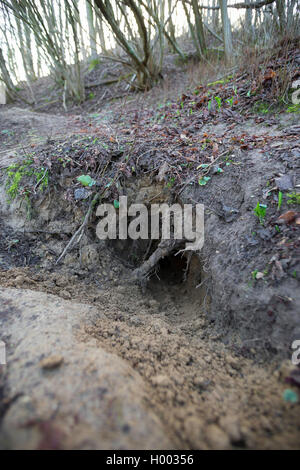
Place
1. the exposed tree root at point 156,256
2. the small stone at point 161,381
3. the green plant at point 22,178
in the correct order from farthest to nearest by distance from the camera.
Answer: the green plant at point 22,178
the exposed tree root at point 156,256
the small stone at point 161,381

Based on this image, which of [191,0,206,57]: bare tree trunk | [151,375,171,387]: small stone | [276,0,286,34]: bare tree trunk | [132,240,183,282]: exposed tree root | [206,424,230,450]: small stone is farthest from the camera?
[191,0,206,57]: bare tree trunk

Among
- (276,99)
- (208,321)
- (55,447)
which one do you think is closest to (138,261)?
(208,321)

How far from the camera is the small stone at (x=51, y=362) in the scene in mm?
1434

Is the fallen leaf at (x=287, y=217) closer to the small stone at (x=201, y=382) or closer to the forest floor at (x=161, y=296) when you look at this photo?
the forest floor at (x=161, y=296)

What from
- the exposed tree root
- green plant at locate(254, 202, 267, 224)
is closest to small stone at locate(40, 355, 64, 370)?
the exposed tree root

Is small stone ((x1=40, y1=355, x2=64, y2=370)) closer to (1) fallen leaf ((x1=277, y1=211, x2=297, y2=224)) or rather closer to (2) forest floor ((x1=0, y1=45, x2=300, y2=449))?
(2) forest floor ((x1=0, y1=45, x2=300, y2=449))

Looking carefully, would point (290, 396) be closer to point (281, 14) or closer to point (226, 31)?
point (281, 14)

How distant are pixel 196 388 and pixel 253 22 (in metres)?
6.10

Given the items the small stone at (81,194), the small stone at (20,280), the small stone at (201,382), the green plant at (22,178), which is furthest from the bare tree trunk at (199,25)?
the small stone at (201,382)

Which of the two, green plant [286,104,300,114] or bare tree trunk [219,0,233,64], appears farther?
bare tree trunk [219,0,233,64]

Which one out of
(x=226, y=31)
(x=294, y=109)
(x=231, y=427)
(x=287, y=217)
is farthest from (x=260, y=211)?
(x=226, y=31)

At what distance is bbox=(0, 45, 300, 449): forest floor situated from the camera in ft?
4.15

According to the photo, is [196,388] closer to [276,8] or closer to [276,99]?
[276,99]

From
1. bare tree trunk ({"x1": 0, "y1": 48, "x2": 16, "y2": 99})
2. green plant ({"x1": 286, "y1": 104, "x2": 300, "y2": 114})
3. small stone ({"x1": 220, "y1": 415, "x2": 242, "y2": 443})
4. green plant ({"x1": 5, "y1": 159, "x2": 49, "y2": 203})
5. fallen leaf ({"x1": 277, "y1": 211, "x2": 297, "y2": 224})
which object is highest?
bare tree trunk ({"x1": 0, "y1": 48, "x2": 16, "y2": 99})
